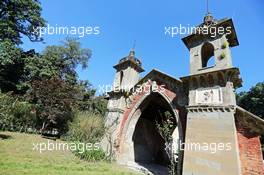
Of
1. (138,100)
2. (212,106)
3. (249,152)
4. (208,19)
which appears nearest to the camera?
(249,152)

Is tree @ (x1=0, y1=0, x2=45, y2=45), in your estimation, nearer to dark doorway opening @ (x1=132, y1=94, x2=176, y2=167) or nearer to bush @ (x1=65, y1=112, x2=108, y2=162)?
bush @ (x1=65, y1=112, x2=108, y2=162)

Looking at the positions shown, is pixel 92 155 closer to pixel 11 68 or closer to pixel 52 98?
pixel 52 98

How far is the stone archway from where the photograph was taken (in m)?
13.0

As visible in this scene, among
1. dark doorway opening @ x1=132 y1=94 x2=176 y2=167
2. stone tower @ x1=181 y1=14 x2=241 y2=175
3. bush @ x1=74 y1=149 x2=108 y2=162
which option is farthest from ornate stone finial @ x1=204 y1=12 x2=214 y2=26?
bush @ x1=74 y1=149 x2=108 y2=162

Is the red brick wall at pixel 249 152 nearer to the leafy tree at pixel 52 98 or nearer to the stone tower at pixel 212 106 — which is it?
the stone tower at pixel 212 106

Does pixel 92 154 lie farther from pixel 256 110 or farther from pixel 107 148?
pixel 256 110

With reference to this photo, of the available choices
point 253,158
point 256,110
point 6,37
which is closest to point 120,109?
point 253,158

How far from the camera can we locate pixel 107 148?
13.1 metres

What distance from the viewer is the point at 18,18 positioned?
22.1 meters

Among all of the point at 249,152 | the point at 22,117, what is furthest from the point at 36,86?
the point at 249,152

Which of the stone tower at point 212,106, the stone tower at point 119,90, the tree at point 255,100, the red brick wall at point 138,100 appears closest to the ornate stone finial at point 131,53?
the stone tower at point 119,90

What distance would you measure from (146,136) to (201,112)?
28.4ft

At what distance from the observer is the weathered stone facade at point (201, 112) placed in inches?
311

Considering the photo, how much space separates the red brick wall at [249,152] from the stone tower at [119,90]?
7741mm
